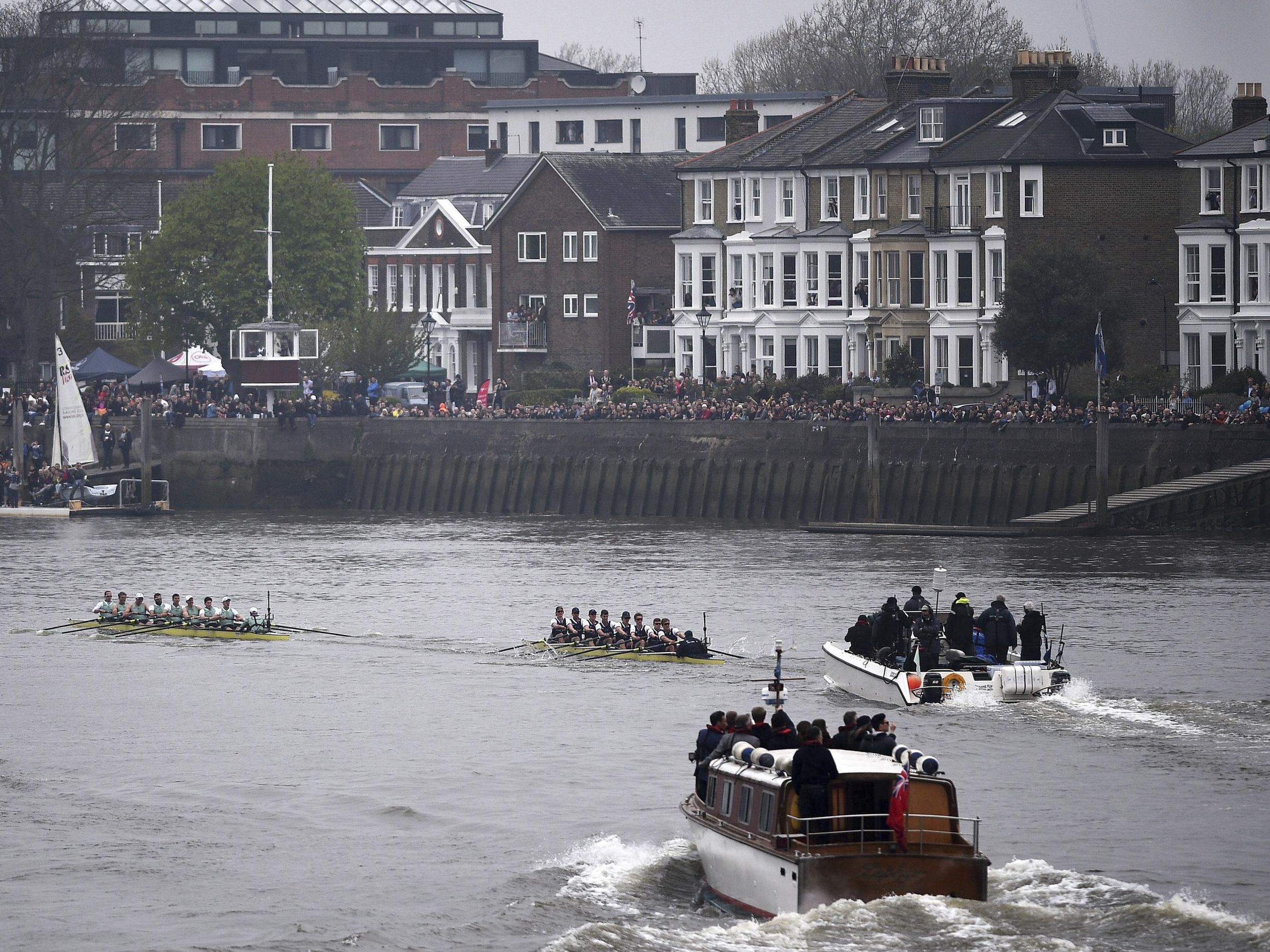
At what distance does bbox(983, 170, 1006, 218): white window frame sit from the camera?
91000 millimetres

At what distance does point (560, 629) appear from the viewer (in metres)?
55.5

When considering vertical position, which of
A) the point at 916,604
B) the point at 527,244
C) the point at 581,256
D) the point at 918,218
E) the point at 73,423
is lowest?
the point at 916,604

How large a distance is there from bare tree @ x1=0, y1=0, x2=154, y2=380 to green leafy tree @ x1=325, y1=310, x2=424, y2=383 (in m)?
12.8

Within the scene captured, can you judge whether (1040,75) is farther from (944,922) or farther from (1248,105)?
(944,922)

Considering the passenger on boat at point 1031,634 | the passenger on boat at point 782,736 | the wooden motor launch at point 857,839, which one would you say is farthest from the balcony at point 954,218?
the wooden motor launch at point 857,839

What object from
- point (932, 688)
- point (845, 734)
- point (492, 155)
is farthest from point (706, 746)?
point (492, 155)

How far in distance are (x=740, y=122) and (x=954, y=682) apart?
68.1m

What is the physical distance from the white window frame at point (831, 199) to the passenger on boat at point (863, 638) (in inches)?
2096

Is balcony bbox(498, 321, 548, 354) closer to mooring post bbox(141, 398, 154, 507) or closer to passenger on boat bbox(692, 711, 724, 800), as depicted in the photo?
mooring post bbox(141, 398, 154, 507)

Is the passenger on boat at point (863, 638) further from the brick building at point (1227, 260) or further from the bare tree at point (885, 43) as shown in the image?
the bare tree at point (885, 43)

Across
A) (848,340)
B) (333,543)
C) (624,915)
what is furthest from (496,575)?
(624,915)

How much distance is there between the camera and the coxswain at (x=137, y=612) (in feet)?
201

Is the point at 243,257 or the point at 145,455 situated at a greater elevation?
the point at 243,257

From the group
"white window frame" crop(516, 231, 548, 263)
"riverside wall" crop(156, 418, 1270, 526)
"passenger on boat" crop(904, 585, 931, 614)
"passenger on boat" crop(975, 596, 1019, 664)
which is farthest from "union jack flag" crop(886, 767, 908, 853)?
"white window frame" crop(516, 231, 548, 263)
